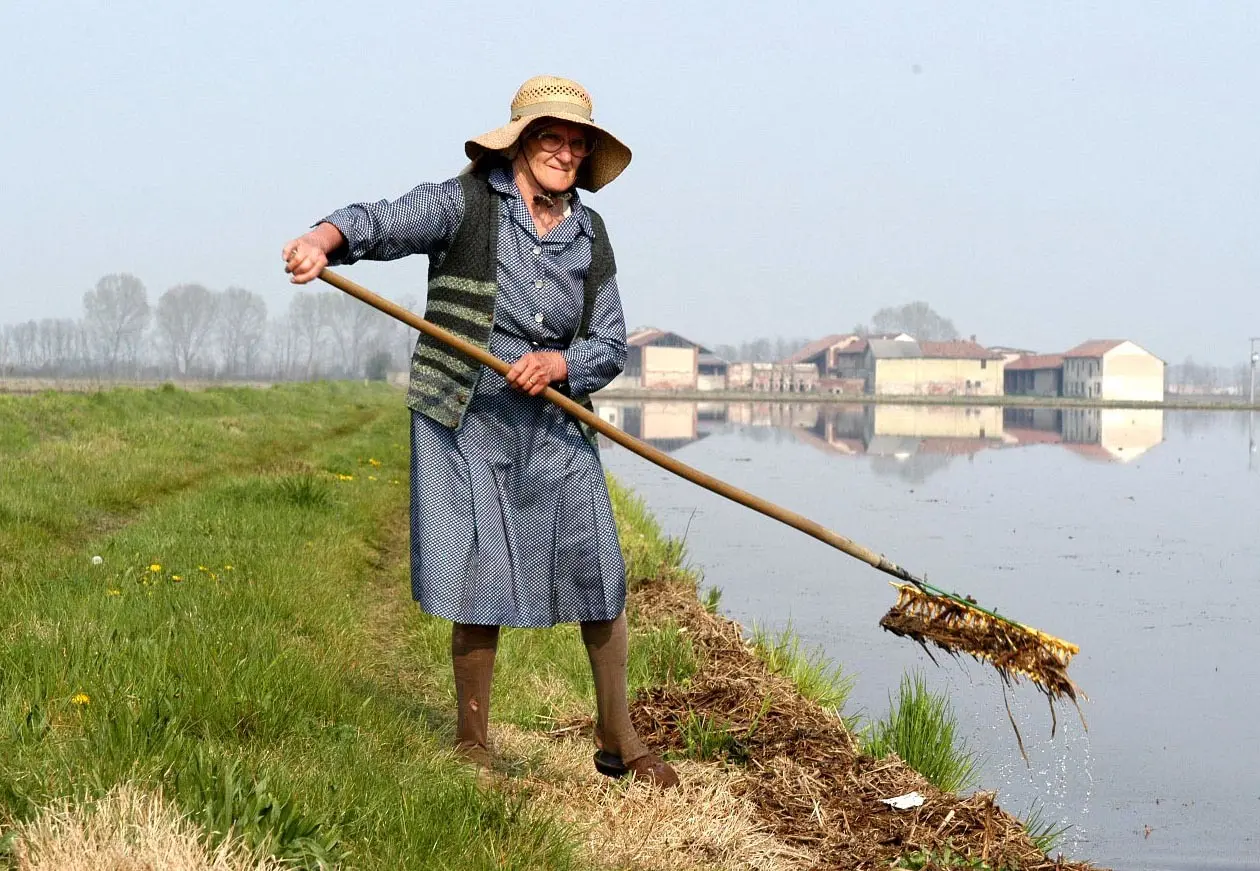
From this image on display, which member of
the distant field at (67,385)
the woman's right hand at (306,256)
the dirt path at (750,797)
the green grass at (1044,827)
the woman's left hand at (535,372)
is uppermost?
the woman's right hand at (306,256)

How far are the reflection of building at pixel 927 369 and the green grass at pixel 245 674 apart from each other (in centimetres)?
11172

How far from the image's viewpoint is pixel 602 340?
4.50 m

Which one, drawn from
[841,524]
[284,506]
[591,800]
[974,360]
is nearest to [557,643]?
[591,800]

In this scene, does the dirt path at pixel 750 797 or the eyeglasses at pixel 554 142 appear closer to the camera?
the dirt path at pixel 750 797

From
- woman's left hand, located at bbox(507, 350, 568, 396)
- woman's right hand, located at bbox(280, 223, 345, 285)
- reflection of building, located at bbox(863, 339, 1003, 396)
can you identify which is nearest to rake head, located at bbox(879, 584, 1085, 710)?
woman's left hand, located at bbox(507, 350, 568, 396)

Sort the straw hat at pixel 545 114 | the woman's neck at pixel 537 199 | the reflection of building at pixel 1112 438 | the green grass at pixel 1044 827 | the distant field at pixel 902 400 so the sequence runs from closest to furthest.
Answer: the straw hat at pixel 545 114 < the woman's neck at pixel 537 199 < the green grass at pixel 1044 827 < the reflection of building at pixel 1112 438 < the distant field at pixel 902 400

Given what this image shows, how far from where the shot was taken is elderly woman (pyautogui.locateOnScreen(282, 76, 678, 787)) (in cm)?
435

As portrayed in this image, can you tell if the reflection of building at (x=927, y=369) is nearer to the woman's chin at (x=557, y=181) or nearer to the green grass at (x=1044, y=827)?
the green grass at (x=1044, y=827)

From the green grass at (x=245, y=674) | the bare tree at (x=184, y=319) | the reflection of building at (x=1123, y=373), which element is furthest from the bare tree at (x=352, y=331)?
the green grass at (x=245, y=674)

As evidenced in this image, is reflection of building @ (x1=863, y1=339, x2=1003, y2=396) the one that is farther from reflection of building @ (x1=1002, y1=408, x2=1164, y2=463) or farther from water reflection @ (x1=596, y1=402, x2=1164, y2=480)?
water reflection @ (x1=596, y1=402, x2=1164, y2=480)

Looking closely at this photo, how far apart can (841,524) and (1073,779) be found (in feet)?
33.1

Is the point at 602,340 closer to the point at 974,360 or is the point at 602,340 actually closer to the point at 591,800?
the point at 591,800

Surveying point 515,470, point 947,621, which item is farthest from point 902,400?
point 515,470

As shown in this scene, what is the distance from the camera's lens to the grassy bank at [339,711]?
3.09m
